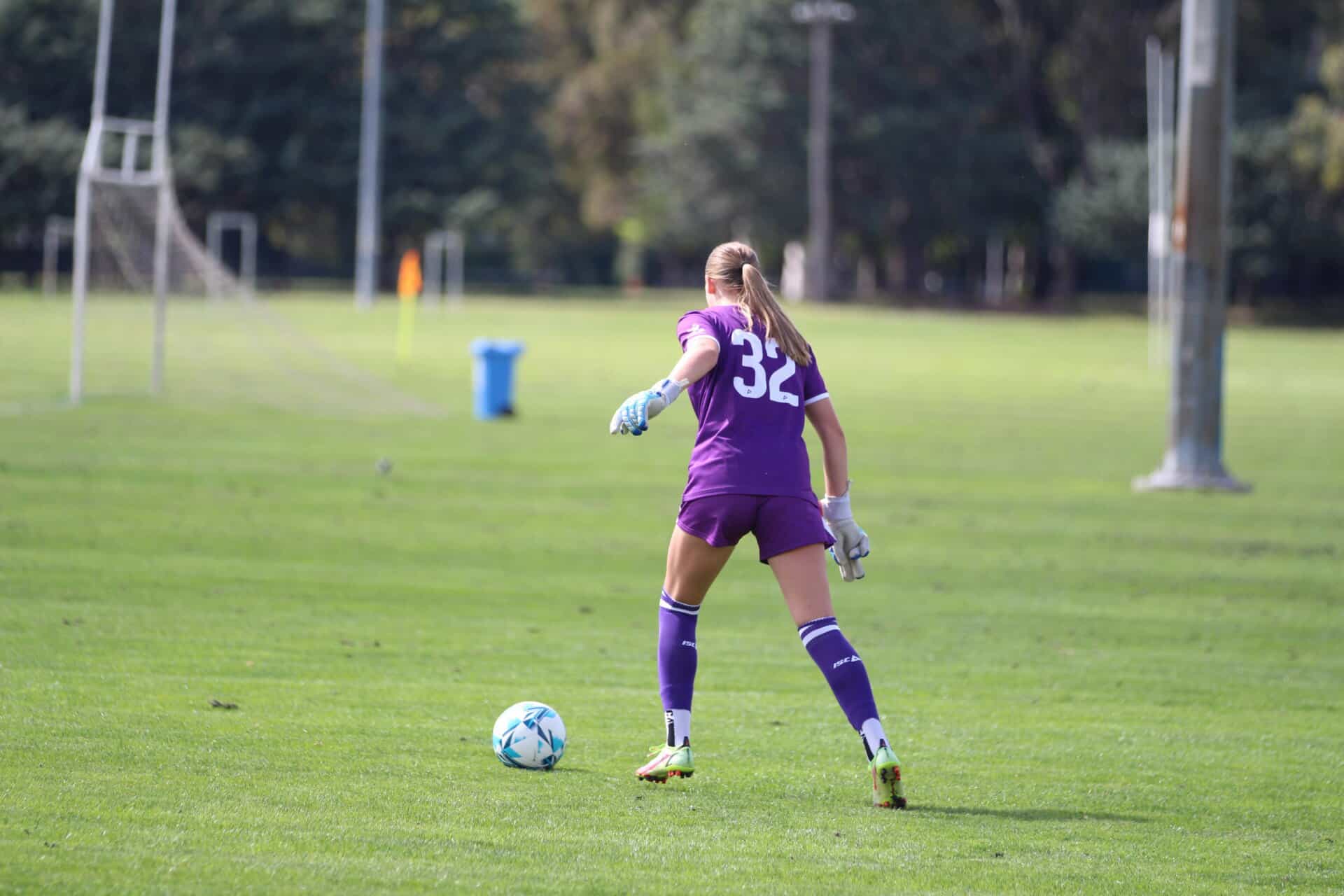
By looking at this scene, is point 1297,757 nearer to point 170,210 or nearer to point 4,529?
point 4,529

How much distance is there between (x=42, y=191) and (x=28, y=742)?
59.5 m

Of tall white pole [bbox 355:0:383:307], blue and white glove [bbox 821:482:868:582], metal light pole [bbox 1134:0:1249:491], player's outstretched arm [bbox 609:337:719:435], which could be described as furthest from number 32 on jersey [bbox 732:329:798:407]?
tall white pole [bbox 355:0:383:307]

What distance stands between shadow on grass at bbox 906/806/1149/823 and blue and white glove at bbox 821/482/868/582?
93 centimetres

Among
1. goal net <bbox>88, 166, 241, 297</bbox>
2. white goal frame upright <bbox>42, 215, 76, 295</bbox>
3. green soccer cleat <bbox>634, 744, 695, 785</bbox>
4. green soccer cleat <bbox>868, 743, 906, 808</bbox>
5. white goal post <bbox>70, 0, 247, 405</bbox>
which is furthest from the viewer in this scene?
white goal frame upright <bbox>42, 215, 76, 295</bbox>

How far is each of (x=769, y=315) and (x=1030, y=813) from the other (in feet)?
6.80

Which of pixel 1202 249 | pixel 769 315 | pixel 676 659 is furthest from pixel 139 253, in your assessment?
pixel 769 315

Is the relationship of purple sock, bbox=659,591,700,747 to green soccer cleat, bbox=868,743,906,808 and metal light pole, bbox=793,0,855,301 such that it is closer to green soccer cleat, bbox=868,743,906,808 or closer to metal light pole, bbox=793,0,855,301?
green soccer cleat, bbox=868,743,906,808

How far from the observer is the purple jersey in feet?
20.6

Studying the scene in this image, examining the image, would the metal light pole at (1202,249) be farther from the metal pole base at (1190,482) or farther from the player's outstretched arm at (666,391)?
the player's outstretched arm at (666,391)

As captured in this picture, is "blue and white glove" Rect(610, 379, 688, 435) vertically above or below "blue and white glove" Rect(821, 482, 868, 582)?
above

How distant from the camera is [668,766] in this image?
6.46m

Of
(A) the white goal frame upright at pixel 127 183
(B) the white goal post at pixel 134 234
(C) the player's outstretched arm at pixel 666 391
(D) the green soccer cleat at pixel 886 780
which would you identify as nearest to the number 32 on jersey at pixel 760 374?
(C) the player's outstretched arm at pixel 666 391

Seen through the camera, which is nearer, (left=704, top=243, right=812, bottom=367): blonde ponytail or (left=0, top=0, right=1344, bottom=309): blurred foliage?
(left=704, top=243, right=812, bottom=367): blonde ponytail

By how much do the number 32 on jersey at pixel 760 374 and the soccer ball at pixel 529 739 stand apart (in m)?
1.51
